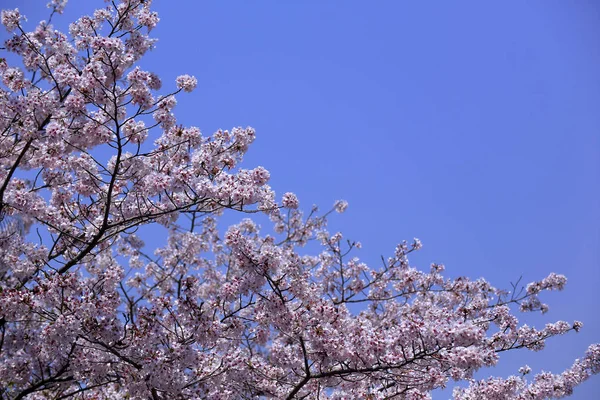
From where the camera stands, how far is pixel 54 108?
821cm

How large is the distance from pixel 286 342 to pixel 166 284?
17.4 feet

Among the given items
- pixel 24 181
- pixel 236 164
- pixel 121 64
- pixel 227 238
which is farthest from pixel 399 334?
pixel 24 181

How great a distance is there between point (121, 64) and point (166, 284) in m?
7.45

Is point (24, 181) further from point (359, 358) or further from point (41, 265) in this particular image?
point (359, 358)

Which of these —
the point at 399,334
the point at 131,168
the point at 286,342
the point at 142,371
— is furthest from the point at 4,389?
the point at 399,334

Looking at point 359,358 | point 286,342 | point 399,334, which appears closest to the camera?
point 399,334

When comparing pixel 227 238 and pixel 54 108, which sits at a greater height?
pixel 54 108

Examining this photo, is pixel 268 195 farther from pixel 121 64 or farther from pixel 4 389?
pixel 4 389

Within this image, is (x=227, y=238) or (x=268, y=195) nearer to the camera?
(x=227, y=238)

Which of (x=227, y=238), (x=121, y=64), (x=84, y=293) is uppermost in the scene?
(x=121, y=64)

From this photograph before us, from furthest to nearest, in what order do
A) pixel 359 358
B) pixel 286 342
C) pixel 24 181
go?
pixel 286 342
pixel 24 181
pixel 359 358

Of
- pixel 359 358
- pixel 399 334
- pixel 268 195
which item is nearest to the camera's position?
pixel 399 334

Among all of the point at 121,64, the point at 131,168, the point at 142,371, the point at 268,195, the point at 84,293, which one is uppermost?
the point at 121,64

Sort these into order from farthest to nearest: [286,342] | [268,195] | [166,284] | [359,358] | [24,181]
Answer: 1. [166,284]
2. [286,342]
3. [24,181]
4. [268,195]
5. [359,358]
